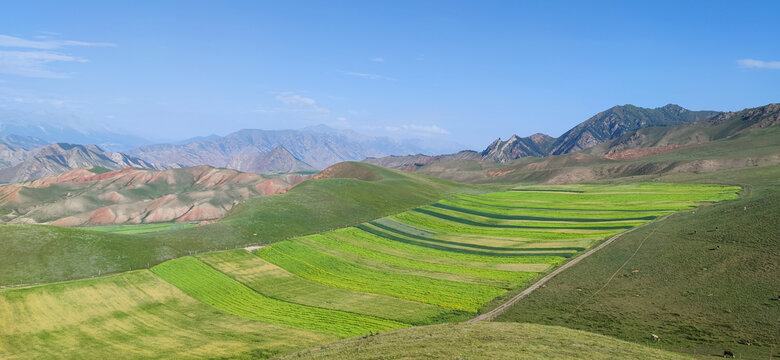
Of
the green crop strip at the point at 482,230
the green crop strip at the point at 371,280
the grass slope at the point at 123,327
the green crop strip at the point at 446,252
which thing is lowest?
the grass slope at the point at 123,327

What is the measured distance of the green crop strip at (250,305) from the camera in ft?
187

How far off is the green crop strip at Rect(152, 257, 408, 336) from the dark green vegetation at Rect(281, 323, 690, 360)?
33.2 ft

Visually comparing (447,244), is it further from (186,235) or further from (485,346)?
(485,346)

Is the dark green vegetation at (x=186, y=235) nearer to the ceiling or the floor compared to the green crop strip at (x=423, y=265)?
nearer to the ceiling

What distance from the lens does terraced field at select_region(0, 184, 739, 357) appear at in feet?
188

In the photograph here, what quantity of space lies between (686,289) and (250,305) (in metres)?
56.5

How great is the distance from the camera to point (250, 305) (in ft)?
218

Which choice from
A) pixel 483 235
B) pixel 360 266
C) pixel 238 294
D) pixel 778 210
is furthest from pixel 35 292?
pixel 778 210

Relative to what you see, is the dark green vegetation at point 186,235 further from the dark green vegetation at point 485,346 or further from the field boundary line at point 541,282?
the field boundary line at point 541,282

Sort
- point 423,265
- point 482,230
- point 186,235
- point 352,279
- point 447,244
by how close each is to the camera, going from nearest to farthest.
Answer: point 352,279
point 423,265
point 186,235
point 447,244
point 482,230

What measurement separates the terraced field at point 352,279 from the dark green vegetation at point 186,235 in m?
6.50

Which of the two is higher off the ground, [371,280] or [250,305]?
[371,280]

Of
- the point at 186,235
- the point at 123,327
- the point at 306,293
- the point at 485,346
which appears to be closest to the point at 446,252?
the point at 306,293

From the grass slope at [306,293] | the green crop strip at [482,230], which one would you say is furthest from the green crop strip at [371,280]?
the green crop strip at [482,230]
